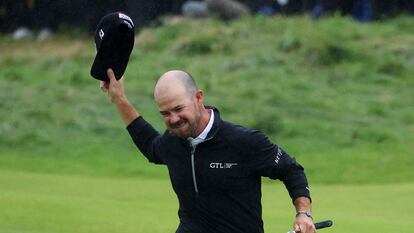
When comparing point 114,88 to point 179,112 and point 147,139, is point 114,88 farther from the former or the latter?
point 179,112

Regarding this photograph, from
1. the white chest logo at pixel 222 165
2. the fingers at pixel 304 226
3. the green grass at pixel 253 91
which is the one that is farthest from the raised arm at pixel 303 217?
the green grass at pixel 253 91

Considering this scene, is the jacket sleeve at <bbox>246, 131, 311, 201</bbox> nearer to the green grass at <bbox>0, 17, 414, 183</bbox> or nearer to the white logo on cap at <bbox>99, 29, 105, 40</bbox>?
the white logo on cap at <bbox>99, 29, 105, 40</bbox>

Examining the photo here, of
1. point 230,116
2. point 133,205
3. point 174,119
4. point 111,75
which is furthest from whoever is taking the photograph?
point 230,116

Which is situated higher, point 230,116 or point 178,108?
point 230,116

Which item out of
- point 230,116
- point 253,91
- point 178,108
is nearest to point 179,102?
point 178,108

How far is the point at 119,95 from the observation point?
6637 millimetres

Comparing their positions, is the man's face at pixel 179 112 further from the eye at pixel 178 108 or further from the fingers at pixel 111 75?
the fingers at pixel 111 75

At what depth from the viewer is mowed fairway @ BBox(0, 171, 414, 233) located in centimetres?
1255

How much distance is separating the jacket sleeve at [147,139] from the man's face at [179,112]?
55cm

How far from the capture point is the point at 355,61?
2862cm

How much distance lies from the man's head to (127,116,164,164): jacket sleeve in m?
0.52

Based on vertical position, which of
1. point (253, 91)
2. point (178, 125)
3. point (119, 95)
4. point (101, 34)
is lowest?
point (178, 125)

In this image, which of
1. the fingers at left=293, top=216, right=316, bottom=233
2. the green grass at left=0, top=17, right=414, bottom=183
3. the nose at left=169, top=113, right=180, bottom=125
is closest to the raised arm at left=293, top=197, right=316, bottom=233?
the fingers at left=293, top=216, right=316, bottom=233

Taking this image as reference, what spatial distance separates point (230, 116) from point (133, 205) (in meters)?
10.9
